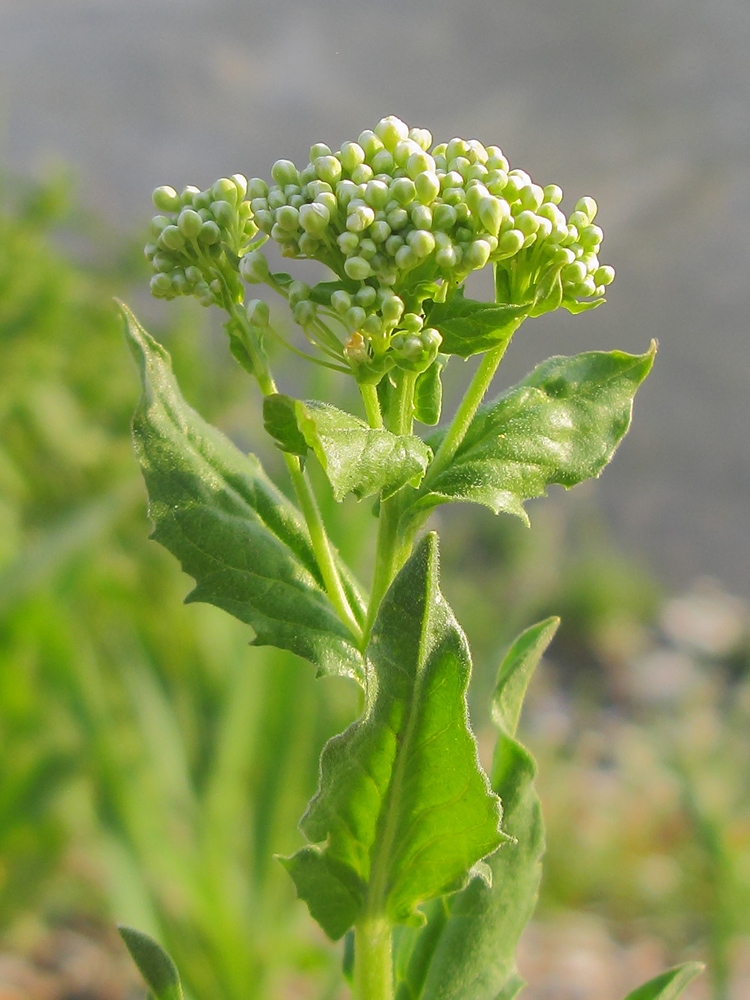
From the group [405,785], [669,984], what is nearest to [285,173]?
[405,785]

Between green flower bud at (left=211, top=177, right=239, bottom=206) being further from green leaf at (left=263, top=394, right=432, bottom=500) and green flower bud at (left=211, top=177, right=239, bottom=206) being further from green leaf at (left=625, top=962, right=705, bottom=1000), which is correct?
green leaf at (left=625, top=962, right=705, bottom=1000)

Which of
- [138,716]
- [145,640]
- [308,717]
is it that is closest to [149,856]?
[138,716]

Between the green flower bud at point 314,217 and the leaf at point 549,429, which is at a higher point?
the green flower bud at point 314,217

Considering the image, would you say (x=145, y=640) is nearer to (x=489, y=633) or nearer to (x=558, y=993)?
(x=558, y=993)

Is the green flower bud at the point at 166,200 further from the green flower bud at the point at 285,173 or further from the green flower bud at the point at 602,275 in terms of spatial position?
the green flower bud at the point at 602,275

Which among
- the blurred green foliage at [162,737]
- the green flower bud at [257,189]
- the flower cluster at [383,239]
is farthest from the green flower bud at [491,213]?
the blurred green foliage at [162,737]

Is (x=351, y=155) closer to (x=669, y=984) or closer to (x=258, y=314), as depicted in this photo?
(x=258, y=314)
